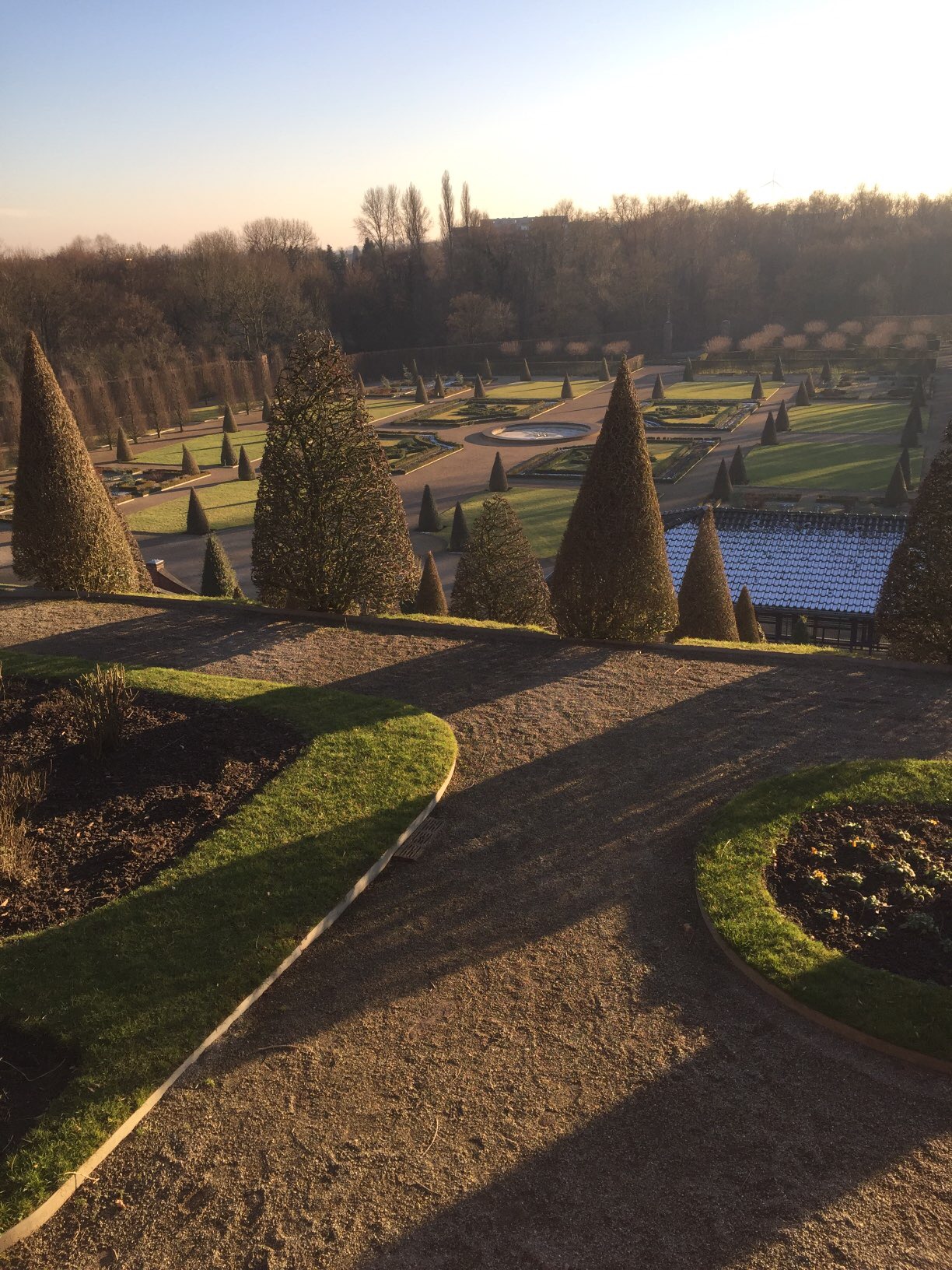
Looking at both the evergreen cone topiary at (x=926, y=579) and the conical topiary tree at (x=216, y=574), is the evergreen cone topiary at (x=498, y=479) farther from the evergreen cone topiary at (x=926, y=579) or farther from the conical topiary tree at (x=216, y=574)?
the evergreen cone topiary at (x=926, y=579)

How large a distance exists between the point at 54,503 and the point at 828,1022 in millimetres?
13871

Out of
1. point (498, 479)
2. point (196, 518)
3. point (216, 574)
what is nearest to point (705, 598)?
point (216, 574)

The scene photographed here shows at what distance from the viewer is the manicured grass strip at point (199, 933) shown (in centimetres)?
536

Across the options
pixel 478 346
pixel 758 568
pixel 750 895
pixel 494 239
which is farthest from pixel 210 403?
pixel 750 895

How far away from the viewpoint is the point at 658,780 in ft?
29.0

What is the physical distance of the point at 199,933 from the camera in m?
6.80

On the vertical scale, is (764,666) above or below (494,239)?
below

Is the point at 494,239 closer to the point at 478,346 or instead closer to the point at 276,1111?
the point at 478,346

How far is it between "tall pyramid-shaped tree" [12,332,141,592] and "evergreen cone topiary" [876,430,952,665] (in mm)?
12312

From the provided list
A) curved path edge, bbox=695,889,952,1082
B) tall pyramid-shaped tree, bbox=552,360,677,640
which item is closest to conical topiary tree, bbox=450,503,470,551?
tall pyramid-shaped tree, bbox=552,360,677,640

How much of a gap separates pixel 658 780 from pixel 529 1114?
407 centimetres

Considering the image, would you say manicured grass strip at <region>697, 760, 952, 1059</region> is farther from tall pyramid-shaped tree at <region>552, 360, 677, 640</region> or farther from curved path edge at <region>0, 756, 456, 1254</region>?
tall pyramid-shaped tree at <region>552, 360, 677, 640</region>

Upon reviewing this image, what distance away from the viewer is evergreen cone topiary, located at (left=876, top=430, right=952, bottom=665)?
1141 centimetres

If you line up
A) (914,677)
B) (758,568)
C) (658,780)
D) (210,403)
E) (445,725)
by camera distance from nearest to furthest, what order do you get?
(658,780) → (445,725) → (914,677) → (758,568) → (210,403)
